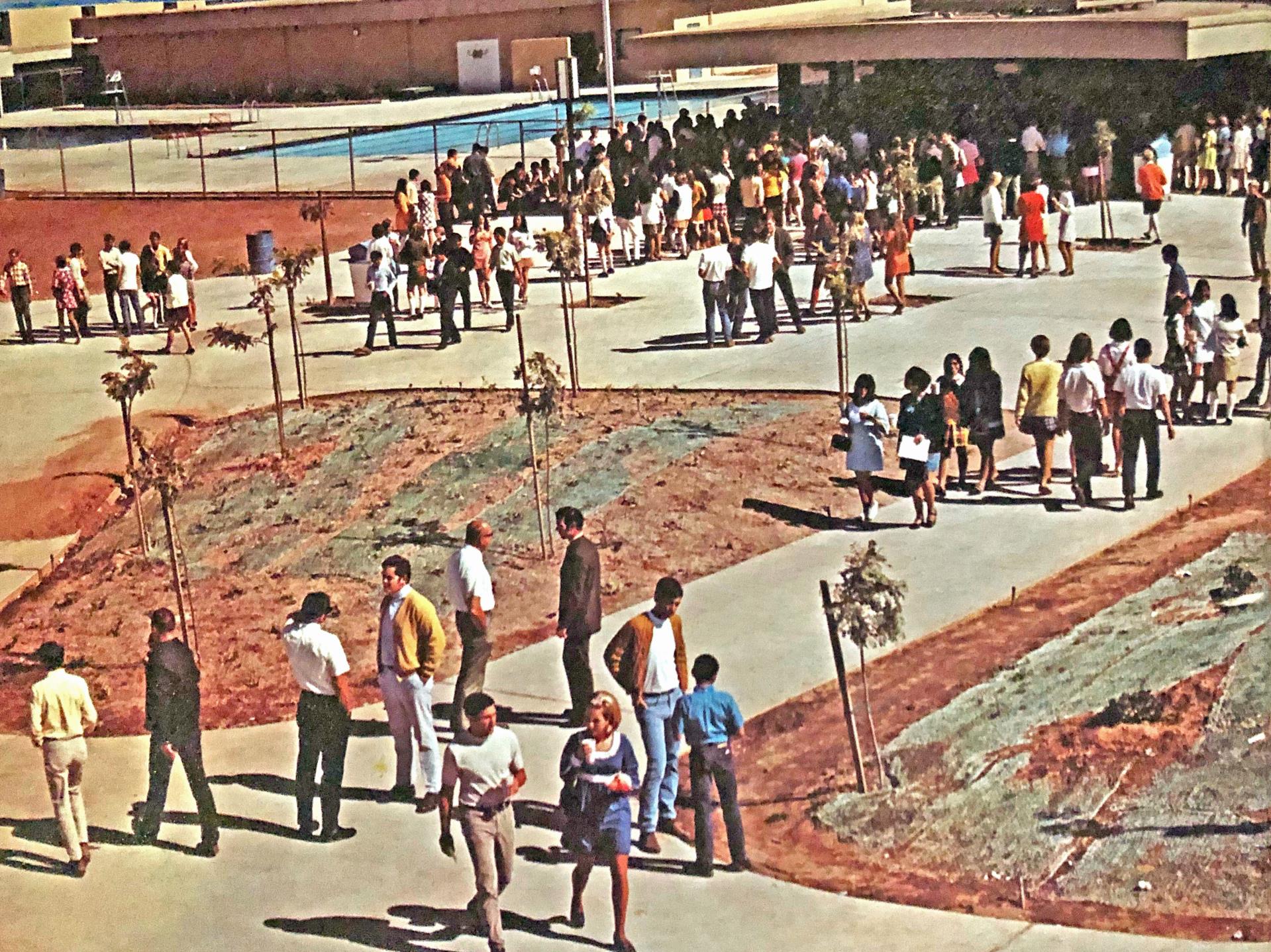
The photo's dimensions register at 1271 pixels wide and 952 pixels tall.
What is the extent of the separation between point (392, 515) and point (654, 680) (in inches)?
227

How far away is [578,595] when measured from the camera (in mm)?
12594

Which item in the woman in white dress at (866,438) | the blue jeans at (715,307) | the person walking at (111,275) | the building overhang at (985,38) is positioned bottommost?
the woman in white dress at (866,438)

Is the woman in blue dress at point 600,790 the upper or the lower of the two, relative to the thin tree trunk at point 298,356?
lower

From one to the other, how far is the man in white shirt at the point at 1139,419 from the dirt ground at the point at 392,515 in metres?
1.92

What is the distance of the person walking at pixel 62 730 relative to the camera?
11672mm

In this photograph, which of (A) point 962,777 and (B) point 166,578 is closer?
(A) point 962,777

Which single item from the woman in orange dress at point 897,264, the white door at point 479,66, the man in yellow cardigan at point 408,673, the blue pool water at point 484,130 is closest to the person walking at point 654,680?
the man in yellow cardigan at point 408,673

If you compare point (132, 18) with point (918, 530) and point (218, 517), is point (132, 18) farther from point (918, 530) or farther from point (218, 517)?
point (918, 530)

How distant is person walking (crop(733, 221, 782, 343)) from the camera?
20609mm

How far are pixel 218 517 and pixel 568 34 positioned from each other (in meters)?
24.1

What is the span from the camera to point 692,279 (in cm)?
2369

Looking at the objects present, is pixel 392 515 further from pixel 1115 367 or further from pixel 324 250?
pixel 324 250

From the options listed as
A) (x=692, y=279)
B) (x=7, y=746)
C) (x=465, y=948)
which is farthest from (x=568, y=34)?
(x=465, y=948)

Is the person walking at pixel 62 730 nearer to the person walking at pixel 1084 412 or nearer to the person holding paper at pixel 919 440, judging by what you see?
the person holding paper at pixel 919 440
